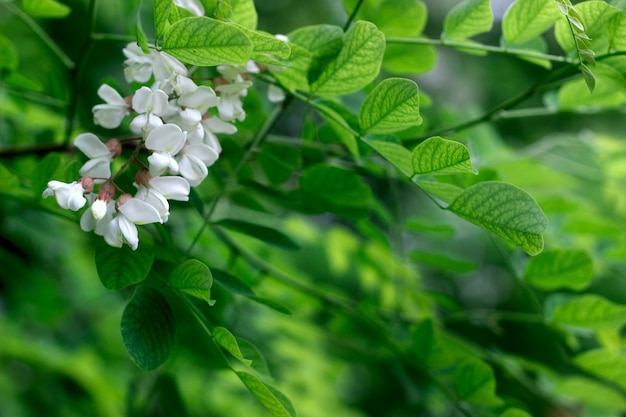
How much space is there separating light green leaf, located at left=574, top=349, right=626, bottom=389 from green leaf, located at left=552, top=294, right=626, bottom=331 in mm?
20

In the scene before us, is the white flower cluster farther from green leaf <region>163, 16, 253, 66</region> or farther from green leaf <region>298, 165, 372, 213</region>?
green leaf <region>298, 165, 372, 213</region>

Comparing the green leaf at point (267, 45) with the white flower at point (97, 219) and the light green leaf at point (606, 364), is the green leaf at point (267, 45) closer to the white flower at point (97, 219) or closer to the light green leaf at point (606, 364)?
the white flower at point (97, 219)

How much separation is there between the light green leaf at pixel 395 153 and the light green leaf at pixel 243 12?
→ 10 cm

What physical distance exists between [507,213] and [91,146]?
0.23 meters

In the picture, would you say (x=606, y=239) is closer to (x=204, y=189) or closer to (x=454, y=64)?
(x=204, y=189)

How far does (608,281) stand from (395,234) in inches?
78.1

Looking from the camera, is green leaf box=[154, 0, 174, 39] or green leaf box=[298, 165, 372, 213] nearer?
green leaf box=[154, 0, 174, 39]

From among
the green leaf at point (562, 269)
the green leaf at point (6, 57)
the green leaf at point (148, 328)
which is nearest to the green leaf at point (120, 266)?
the green leaf at point (148, 328)

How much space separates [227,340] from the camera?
369 millimetres

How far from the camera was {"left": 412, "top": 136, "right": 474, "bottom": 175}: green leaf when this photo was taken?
0.36 metres

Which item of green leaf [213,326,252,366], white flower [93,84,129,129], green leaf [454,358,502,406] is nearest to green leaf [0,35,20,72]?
white flower [93,84,129,129]

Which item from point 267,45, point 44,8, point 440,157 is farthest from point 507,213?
point 44,8

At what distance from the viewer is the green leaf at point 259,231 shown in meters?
0.47

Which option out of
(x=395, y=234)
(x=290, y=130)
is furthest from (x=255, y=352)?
(x=290, y=130)
